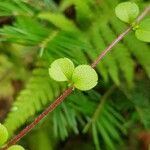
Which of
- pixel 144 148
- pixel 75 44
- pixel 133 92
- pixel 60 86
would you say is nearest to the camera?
pixel 75 44

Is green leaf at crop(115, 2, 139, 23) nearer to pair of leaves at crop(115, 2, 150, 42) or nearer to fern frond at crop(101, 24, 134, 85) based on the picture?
pair of leaves at crop(115, 2, 150, 42)

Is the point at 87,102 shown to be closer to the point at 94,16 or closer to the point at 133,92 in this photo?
the point at 133,92

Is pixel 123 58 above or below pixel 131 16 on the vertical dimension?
below

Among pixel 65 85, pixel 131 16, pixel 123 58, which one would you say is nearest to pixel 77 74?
pixel 131 16

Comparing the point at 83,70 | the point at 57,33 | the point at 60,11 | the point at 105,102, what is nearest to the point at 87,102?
the point at 105,102

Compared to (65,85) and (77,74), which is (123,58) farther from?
(77,74)

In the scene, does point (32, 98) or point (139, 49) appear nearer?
point (32, 98)

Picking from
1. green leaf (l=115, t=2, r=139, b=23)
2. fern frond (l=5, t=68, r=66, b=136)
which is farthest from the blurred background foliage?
green leaf (l=115, t=2, r=139, b=23)

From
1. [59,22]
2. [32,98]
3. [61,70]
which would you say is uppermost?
[61,70]
